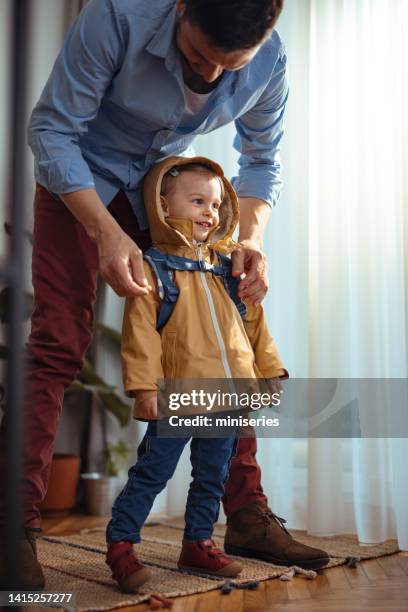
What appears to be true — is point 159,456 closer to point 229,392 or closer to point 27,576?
point 229,392

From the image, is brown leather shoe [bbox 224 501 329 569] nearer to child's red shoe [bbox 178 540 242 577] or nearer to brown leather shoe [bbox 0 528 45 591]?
child's red shoe [bbox 178 540 242 577]

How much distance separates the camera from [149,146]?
1531 millimetres

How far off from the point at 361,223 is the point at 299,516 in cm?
89

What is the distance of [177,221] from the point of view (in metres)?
1.54

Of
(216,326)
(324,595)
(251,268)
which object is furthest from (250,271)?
(324,595)

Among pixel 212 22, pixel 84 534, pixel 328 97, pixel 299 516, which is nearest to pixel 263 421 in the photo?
pixel 299 516

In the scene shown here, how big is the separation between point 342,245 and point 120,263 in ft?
3.44

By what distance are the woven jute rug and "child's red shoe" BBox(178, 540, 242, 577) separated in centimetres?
2

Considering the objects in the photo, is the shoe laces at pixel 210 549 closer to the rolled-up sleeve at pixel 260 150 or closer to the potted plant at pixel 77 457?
the rolled-up sleeve at pixel 260 150

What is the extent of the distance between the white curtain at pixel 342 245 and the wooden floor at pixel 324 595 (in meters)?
0.42

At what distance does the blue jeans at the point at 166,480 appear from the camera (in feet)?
4.68

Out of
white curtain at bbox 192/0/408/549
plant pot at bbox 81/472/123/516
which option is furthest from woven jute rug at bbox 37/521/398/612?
plant pot at bbox 81/472/123/516

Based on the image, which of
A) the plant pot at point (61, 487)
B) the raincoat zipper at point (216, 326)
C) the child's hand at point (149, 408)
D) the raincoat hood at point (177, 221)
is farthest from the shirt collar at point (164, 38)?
the plant pot at point (61, 487)

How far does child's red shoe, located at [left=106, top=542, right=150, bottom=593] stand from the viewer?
4.39ft
